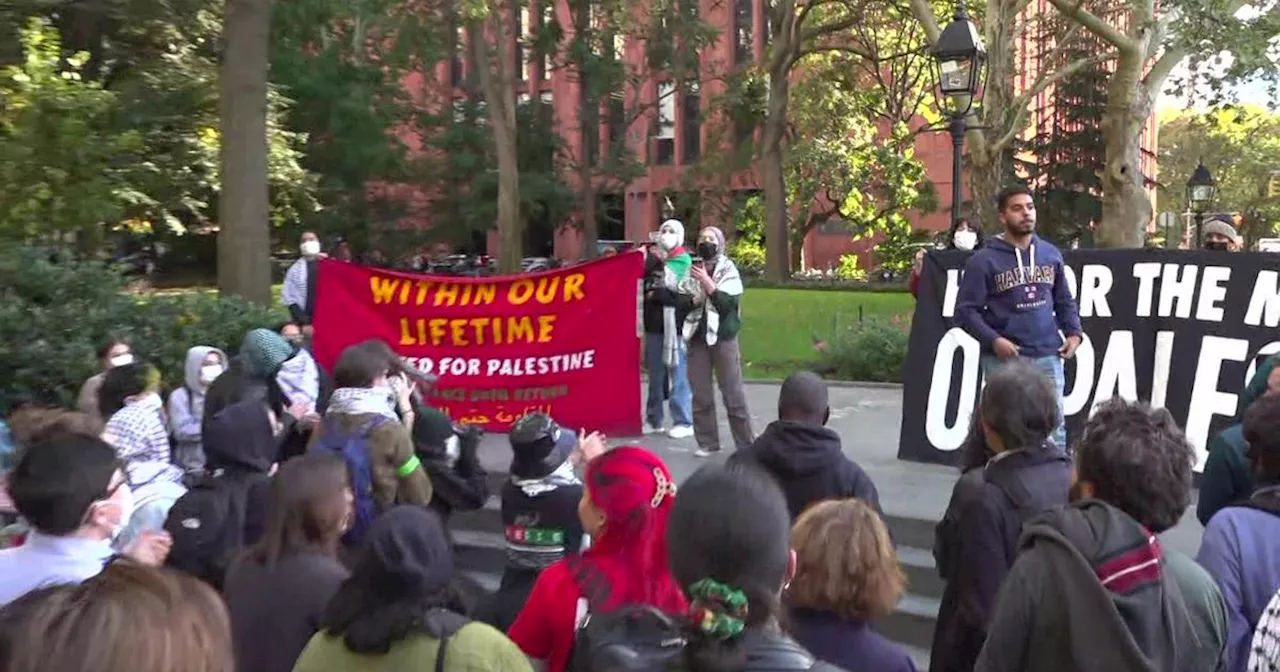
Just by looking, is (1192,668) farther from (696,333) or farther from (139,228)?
(139,228)

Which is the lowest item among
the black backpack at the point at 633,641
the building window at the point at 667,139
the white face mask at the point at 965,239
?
the black backpack at the point at 633,641

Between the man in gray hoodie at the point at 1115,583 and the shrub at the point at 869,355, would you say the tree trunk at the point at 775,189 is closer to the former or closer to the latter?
the shrub at the point at 869,355

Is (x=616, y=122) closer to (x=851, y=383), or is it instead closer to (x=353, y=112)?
(x=353, y=112)

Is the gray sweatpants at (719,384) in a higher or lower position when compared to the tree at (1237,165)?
lower

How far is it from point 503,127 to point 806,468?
28298mm

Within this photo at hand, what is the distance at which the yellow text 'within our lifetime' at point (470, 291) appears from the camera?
367 inches

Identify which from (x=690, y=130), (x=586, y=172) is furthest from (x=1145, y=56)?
(x=690, y=130)

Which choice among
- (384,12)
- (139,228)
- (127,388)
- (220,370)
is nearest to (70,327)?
(220,370)

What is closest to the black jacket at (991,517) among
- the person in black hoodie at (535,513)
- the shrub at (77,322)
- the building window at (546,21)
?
the person in black hoodie at (535,513)

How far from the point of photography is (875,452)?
30.4 ft

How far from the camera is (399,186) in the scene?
140 feet

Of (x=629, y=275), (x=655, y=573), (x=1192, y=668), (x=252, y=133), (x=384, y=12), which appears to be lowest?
(x=1192, y=668)

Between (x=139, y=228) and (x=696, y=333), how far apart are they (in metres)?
19.7

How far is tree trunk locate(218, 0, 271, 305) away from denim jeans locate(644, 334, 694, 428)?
4.48 m
